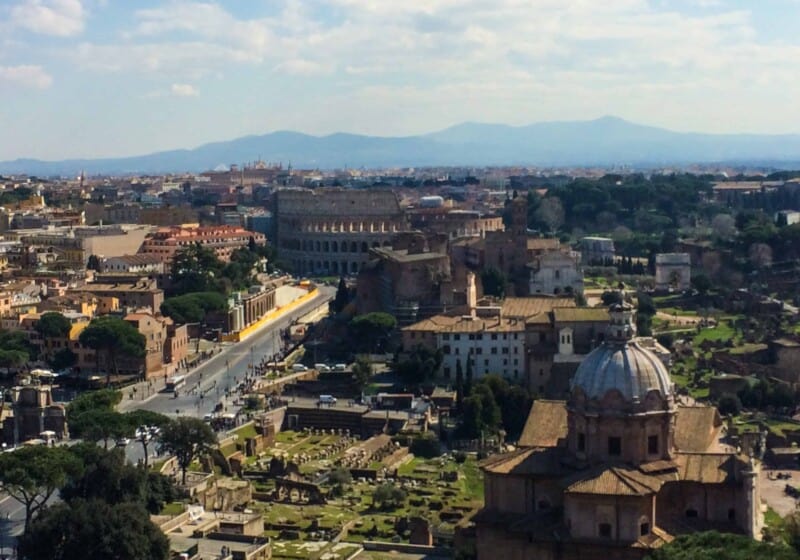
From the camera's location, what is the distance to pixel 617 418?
A: 969 inches

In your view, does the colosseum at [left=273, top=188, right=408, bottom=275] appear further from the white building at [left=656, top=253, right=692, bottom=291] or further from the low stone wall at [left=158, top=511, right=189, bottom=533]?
the low stone wall at [left=158, top=511, right=189, bottom=533]

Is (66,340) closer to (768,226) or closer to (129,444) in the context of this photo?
(129,444)

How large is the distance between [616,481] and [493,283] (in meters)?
41.2

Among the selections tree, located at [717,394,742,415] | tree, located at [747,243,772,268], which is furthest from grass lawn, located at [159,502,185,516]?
tree, located at [747,243,772,268]

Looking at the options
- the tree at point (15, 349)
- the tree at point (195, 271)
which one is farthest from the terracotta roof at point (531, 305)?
the tree at point (15, 349)

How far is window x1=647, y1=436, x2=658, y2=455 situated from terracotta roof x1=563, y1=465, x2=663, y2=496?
73 cm

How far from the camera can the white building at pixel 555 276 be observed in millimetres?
64625

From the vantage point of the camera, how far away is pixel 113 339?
51031mm

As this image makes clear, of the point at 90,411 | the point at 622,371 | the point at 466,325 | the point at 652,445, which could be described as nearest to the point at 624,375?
the point at 622,371

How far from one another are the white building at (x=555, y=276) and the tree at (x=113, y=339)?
2245 cm

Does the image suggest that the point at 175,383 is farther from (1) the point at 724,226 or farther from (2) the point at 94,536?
(1) the point at 724,226

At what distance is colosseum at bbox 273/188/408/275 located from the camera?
92.7 meters

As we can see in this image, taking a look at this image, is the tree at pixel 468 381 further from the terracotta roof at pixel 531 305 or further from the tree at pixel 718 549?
the tree at pixel 718 549

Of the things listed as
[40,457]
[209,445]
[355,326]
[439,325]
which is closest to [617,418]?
[40,457]
